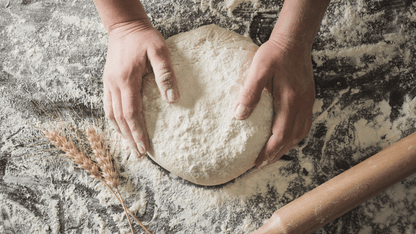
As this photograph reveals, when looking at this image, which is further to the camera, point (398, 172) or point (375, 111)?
point (375, 111)

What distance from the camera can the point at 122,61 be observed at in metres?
1.02

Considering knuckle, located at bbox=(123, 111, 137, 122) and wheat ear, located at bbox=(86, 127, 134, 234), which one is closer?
knuckle, located at bbox=(123, 111, 137, 122)

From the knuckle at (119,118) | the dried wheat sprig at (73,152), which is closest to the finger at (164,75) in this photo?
the knuckle at (119,118)

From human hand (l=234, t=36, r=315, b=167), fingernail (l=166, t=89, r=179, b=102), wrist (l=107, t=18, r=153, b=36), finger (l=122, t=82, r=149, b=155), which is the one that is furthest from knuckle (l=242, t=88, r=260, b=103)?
wrist (l=107, t=18, r=153, b=36)

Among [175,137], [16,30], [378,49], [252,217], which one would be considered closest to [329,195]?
[252,217]

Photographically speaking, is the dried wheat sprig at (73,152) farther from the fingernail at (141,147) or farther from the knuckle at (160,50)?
the knuckle at (160,50)

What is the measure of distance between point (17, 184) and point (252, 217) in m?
1.29

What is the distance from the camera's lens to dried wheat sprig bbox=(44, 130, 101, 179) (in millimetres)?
1207

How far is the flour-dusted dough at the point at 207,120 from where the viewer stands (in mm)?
974

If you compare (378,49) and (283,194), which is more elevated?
(378,49)

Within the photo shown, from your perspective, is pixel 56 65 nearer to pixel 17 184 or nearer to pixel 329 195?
pixel 17 184

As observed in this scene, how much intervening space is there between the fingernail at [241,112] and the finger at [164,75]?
26 centimetres

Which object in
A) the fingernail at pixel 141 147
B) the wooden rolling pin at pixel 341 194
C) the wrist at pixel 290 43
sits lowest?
the wooden rolling pin at pixel 341 194

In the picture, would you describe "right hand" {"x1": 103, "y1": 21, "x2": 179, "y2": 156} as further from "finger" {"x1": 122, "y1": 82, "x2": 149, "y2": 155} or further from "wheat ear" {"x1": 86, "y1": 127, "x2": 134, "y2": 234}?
"wheat ear" {"x1": 86, "y1": 127, "x2": 134, "y2": 234}
